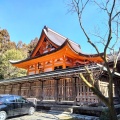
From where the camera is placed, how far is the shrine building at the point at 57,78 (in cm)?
1254

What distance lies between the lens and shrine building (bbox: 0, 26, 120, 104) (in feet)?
41.2

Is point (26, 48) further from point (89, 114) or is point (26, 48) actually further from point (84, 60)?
point (89, 114)

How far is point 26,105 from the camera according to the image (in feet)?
38.8

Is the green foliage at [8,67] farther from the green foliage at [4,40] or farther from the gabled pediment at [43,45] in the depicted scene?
the green foliage at [4,40]

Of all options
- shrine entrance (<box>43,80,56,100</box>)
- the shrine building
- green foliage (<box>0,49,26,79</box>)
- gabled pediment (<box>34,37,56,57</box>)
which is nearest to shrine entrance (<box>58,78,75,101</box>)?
the shrine building

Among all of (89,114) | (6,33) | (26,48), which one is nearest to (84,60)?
(89,114)

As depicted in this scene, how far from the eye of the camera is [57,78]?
46.6 feet

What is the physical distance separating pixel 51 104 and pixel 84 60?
7.94 m

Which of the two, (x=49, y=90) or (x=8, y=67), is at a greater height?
(x=8, y=67)

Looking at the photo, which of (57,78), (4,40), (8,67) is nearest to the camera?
(57,78)

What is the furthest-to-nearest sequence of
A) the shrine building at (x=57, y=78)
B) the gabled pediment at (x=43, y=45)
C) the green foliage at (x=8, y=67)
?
the green foliage at (x=8, y=67)
the gabled pediment at (x=43, y=45)
the shrine building at (x=57, y=78)

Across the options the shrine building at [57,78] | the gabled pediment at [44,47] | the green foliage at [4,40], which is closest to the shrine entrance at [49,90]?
the shrine building at [57,78]

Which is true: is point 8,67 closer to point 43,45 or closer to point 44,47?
point 43,45

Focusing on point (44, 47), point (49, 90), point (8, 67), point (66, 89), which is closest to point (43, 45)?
point (44, 47)
